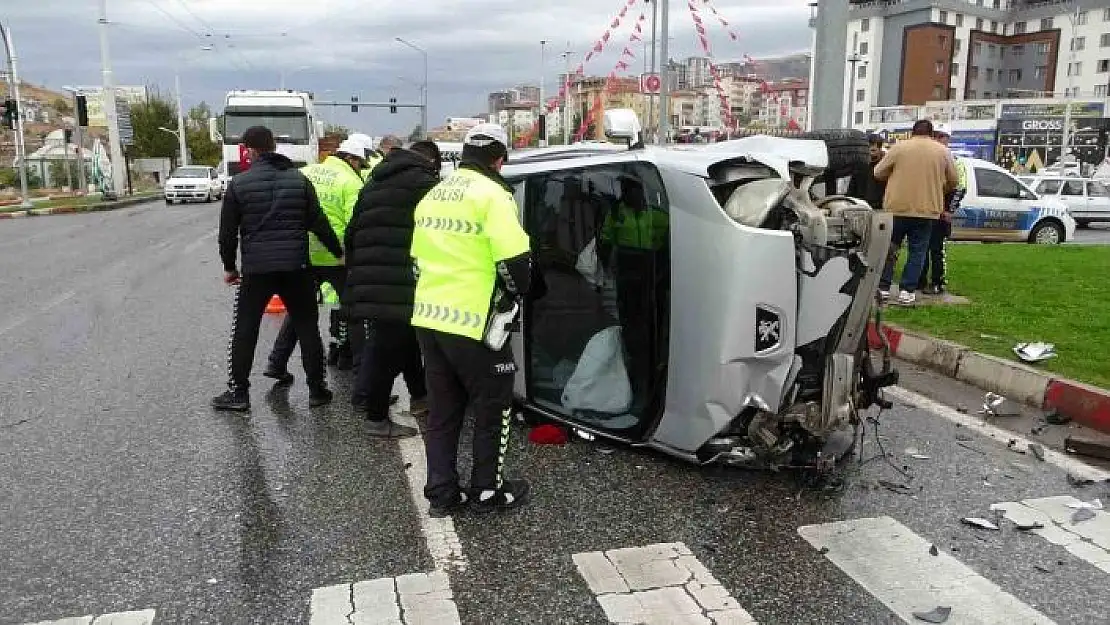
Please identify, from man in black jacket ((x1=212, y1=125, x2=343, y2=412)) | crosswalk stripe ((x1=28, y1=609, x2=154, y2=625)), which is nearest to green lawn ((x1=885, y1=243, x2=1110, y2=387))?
man in black jacket ((x1=212, y1=125, x2=343, y2=412))

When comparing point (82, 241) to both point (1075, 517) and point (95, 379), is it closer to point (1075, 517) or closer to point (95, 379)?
point (95, 379)

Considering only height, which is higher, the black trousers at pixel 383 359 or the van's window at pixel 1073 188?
the van's window at pixel 1073 188

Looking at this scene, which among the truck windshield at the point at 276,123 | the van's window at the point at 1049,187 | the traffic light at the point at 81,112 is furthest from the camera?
the traffic light at the point at 81,112

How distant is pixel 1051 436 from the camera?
16.4 feet

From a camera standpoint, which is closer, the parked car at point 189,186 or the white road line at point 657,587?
the white road line at point 657,587

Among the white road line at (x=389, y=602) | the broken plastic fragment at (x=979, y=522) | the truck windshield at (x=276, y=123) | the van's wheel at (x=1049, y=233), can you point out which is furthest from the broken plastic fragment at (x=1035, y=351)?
the truck windshield at (x=276, y=123)

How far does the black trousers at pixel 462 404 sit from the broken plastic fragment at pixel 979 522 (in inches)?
83.8

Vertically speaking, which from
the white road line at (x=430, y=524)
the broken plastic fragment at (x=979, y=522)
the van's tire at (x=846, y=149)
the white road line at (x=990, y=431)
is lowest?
the white road line at (x=430, y=524)

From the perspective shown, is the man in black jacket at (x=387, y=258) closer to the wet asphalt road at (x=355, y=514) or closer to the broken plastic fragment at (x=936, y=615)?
the wet asphalt road at (x=355, y=514)

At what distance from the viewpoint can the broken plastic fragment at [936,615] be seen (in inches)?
119

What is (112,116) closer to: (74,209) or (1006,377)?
(74,209)

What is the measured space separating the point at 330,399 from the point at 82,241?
14448 millimetres

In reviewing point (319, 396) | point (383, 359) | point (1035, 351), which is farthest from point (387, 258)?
point (1035, 351)

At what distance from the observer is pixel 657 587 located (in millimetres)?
3248
